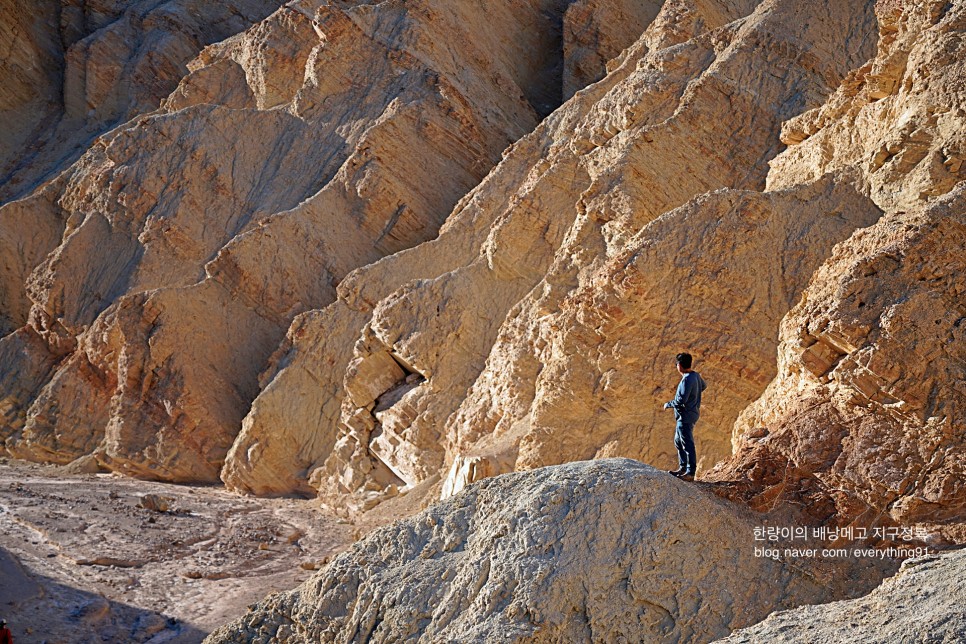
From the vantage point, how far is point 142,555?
14.6 metres

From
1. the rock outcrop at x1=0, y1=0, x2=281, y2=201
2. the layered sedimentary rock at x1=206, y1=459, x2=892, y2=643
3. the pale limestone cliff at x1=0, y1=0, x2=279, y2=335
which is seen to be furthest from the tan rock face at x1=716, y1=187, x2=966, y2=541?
the rock outcrop at x1=0, y1=0, x2=281, y2=201

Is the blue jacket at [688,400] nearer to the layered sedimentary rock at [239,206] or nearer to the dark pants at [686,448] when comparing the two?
the dark pants at [686,448]

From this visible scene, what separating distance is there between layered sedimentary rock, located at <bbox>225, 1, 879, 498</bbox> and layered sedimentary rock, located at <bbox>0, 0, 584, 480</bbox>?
85.9 inches

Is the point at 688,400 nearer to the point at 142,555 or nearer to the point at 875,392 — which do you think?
the point at 875,392

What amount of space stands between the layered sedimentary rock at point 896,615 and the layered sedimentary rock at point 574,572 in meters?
0.76

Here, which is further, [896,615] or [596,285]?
[596,285]

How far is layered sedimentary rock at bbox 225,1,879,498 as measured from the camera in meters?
10.3

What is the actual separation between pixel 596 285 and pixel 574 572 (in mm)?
4977

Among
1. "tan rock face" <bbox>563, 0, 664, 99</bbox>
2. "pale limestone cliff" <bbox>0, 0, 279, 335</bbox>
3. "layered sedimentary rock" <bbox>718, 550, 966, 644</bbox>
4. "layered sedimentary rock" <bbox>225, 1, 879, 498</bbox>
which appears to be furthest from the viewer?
"pale limestone cliff" <bbox>0, 0, 279, 335</bbox>

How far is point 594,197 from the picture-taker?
48.9 feet

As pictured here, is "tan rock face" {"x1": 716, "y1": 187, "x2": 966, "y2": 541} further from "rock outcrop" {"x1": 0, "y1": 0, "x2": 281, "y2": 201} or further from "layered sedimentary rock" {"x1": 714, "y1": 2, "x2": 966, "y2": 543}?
"rock outcrop" {"x1": 0, "y1": 0, "x2": 281, "y2": 201}

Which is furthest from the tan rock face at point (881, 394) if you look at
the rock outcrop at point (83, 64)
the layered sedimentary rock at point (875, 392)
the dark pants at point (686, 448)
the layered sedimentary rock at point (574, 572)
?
the rock outcrop at point (83, 64)

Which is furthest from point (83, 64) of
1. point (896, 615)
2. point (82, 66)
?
point (896, 615)

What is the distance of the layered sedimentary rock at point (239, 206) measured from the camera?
21.2m
